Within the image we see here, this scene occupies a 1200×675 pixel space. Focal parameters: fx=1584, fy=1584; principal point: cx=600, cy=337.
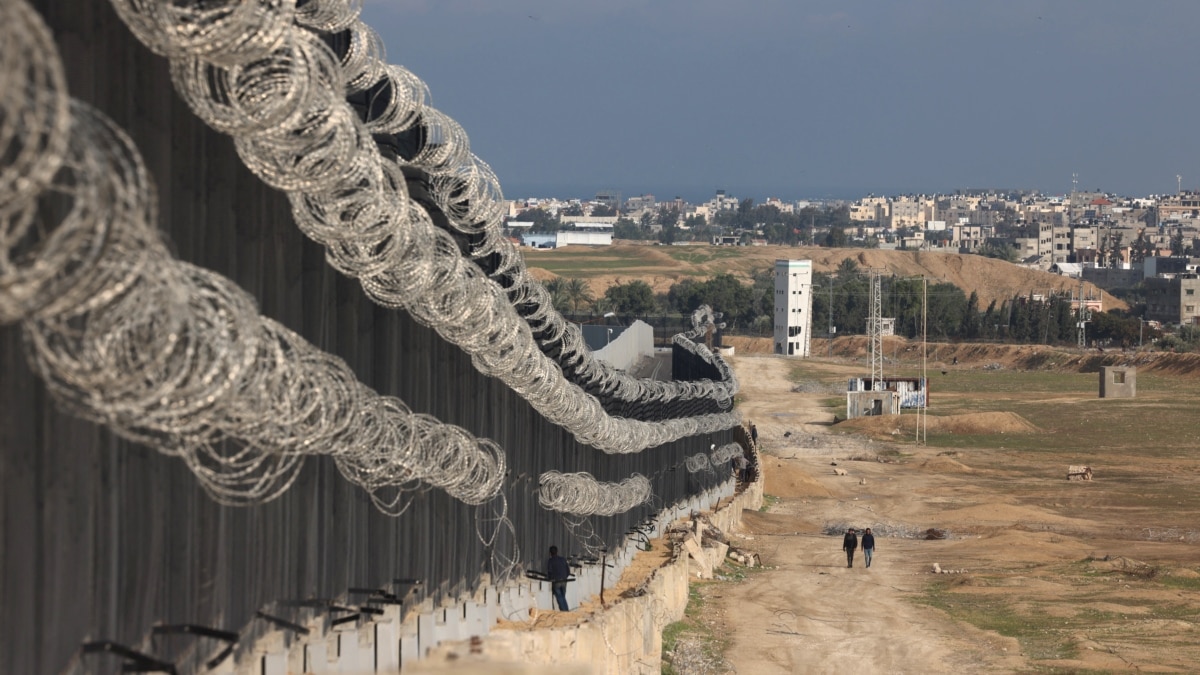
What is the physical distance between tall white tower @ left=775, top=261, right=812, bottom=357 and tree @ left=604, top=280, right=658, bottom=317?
13.3m

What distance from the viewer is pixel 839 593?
3200 centimetres

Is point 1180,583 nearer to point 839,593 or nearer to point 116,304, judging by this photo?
point 839,593

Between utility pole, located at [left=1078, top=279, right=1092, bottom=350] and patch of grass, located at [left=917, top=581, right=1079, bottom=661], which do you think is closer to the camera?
patch of grass, located at [left=917, top=581, right=1079, bottom=661]

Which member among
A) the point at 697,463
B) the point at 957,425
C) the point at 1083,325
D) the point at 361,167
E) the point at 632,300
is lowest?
the point at 957,425

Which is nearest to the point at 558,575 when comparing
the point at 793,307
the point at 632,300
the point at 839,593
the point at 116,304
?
the point at 839,593

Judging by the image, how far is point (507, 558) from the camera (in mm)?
18844

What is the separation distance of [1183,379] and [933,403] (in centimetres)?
2438

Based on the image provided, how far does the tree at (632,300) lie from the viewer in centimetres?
14588

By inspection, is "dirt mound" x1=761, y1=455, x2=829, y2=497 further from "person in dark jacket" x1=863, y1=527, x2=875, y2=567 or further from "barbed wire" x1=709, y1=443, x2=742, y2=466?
"person in dark jacket" x1=863, y1=527, x2=875, y2=567

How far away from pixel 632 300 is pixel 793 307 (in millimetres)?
18327

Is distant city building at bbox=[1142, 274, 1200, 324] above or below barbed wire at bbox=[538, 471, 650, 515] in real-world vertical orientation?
above

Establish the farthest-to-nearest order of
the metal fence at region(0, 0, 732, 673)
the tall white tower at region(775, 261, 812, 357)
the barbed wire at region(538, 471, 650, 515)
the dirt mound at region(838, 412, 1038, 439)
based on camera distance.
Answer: the tall white tower at region(775, 261, 812, 357)
the dirt mound at region(838, 412, 1038, 439)
the barbed wire at region(538, 471, 650, 515)
the metal fence at region(0, 0, 732, 673)

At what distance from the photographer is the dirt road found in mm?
24766

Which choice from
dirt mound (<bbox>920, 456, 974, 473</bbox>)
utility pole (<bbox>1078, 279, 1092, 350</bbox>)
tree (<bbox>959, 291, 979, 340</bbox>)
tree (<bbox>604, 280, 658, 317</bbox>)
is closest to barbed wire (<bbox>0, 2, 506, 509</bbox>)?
dirt mound (<bbox>920, 456, 974, 473</bbox>)
